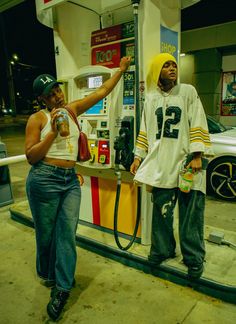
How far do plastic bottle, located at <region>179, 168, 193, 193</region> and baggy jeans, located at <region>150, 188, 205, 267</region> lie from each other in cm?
12

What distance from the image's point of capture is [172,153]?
242cm

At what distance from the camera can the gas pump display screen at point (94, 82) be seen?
3.16 meters

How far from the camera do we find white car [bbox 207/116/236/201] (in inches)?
185

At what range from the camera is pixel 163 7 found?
9.19 feet

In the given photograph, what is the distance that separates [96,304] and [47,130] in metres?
1.45

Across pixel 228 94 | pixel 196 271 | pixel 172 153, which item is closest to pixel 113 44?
pixel 172 153

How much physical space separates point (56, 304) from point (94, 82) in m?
2.14

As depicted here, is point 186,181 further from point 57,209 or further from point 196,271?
point 57,209

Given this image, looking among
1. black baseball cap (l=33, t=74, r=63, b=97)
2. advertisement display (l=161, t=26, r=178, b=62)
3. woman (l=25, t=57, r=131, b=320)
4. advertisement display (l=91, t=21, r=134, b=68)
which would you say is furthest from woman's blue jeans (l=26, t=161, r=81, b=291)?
advertisement display (l=161, t=26, r=178, b=62)

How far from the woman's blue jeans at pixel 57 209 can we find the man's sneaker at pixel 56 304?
49mm

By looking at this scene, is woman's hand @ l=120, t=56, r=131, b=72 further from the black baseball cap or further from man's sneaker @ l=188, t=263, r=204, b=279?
man's sneaker @ l=188, t=263, r=204, b=279

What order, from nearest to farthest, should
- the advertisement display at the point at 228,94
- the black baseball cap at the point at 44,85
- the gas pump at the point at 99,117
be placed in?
1. the black baseball cap at the point at 44,85
2. the gas pump at the point at 99,117
3. the advertisement display at the point at 228,94

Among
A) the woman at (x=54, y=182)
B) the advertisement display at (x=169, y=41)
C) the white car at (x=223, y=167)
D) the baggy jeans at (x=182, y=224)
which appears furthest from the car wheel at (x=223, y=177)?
the woman at (x=54, y=182)

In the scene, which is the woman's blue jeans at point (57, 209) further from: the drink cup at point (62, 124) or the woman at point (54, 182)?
the drink cup at point (62, 124)
